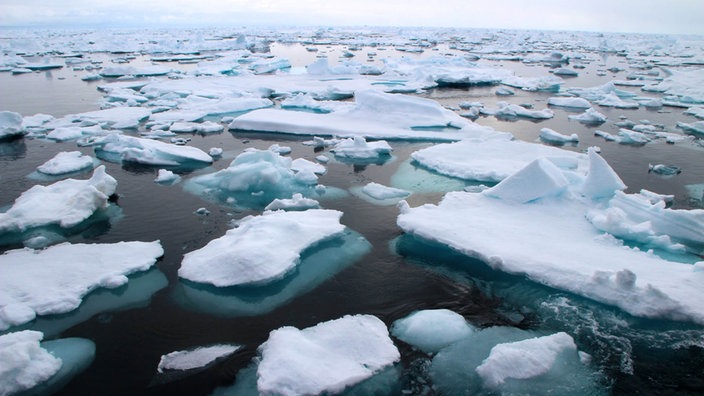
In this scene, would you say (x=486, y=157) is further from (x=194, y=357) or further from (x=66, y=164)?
(x=66, y=164)

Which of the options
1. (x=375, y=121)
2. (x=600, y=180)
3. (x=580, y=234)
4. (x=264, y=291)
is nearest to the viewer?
(x=264, y=291)

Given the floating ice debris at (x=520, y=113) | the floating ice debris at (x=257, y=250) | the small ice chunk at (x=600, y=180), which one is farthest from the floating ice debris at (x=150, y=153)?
the floating ice debris at (x=520, y=113)

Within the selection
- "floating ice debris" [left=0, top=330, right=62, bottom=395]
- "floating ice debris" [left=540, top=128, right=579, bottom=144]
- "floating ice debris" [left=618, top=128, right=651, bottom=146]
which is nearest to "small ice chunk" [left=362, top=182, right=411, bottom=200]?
"floating ice debris" [left=0, top=330, right=62, bottom=395]

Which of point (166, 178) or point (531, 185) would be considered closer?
point (531, 185)

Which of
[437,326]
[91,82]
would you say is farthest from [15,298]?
[91,82]

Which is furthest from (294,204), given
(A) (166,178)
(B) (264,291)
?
(A) (166,178)
